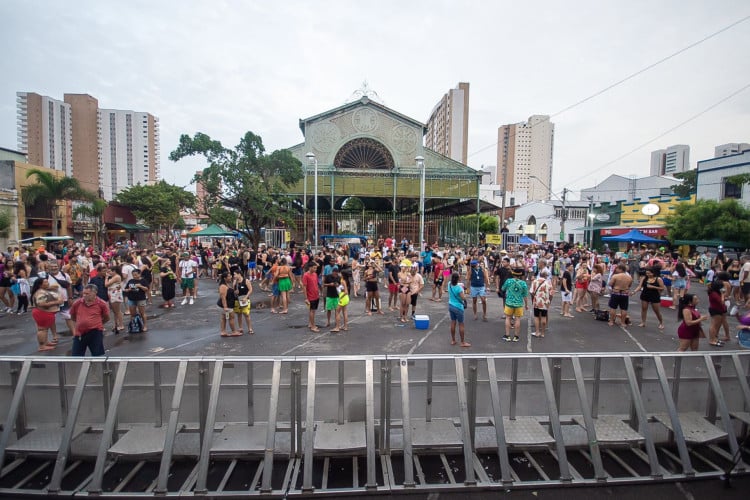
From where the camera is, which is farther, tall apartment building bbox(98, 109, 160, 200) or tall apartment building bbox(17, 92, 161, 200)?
tall apartment building bbox(98, 109, 160, 200)

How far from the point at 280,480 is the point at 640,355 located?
4.32m

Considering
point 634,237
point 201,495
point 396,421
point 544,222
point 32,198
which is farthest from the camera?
point 544,222

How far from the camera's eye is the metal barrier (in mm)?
3816

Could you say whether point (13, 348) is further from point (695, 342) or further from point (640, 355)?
point (695, 342)

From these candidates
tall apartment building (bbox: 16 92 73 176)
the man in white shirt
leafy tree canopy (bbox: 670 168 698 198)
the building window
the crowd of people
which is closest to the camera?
the crowd of people

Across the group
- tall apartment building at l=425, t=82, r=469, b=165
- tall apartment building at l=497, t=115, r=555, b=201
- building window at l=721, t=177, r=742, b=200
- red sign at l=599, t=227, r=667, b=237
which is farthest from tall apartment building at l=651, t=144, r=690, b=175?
building window at l=721, t=177, r=742, b=200

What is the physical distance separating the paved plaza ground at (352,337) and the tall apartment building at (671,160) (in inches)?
4895

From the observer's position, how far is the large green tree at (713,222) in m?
22.0

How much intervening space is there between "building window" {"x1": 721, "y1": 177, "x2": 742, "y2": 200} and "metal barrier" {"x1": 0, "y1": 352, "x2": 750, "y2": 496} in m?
30.9

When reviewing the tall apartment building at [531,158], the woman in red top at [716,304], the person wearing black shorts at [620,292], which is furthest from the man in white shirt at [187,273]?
the tall apartment building at [531,158]

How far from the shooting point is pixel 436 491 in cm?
377

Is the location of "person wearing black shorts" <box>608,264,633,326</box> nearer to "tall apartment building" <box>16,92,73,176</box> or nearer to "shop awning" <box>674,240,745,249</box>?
"shop awning" <box>674,240,745,249</box>

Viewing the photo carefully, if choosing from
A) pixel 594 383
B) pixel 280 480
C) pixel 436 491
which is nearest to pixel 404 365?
Result: pixel 436 491

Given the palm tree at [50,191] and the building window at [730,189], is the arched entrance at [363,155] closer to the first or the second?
the palm tree at [50,191]
